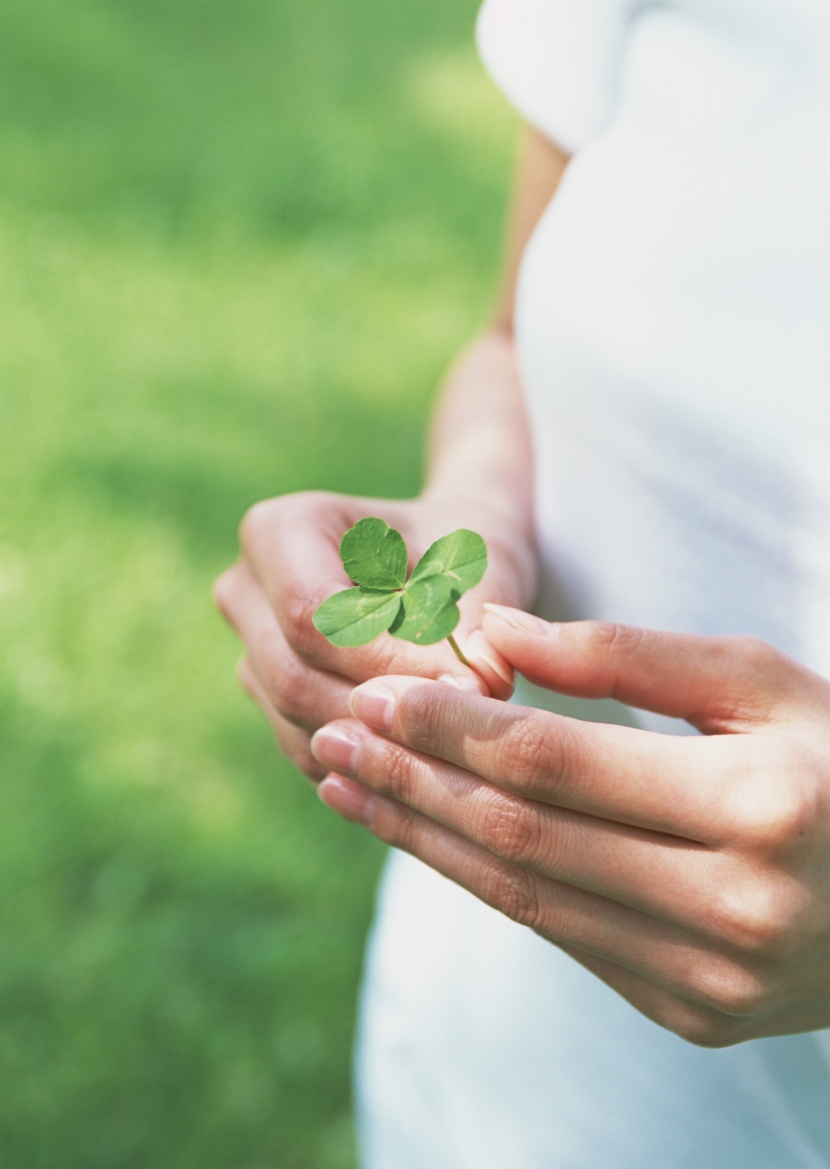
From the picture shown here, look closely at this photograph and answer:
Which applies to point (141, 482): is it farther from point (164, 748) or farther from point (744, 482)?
point (744, 482)

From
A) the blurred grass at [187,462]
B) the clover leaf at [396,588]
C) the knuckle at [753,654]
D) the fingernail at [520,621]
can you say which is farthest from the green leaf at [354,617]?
the blurred grass at [187,462]

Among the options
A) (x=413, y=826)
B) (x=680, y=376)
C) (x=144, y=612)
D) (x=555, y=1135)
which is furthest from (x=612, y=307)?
(x=144, y=612)

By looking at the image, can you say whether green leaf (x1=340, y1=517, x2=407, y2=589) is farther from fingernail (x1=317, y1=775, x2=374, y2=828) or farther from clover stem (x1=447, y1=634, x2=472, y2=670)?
fingernail (x1=317, y1=775, x2=374, y2=828)

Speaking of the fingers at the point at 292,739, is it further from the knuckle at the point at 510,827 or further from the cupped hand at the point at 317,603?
the knuckle at the point at 510,827

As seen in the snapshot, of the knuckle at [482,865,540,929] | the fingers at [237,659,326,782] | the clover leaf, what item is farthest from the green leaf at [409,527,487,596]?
the fingers at [237,659,326,782]

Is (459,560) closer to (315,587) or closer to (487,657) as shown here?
(487,657)
